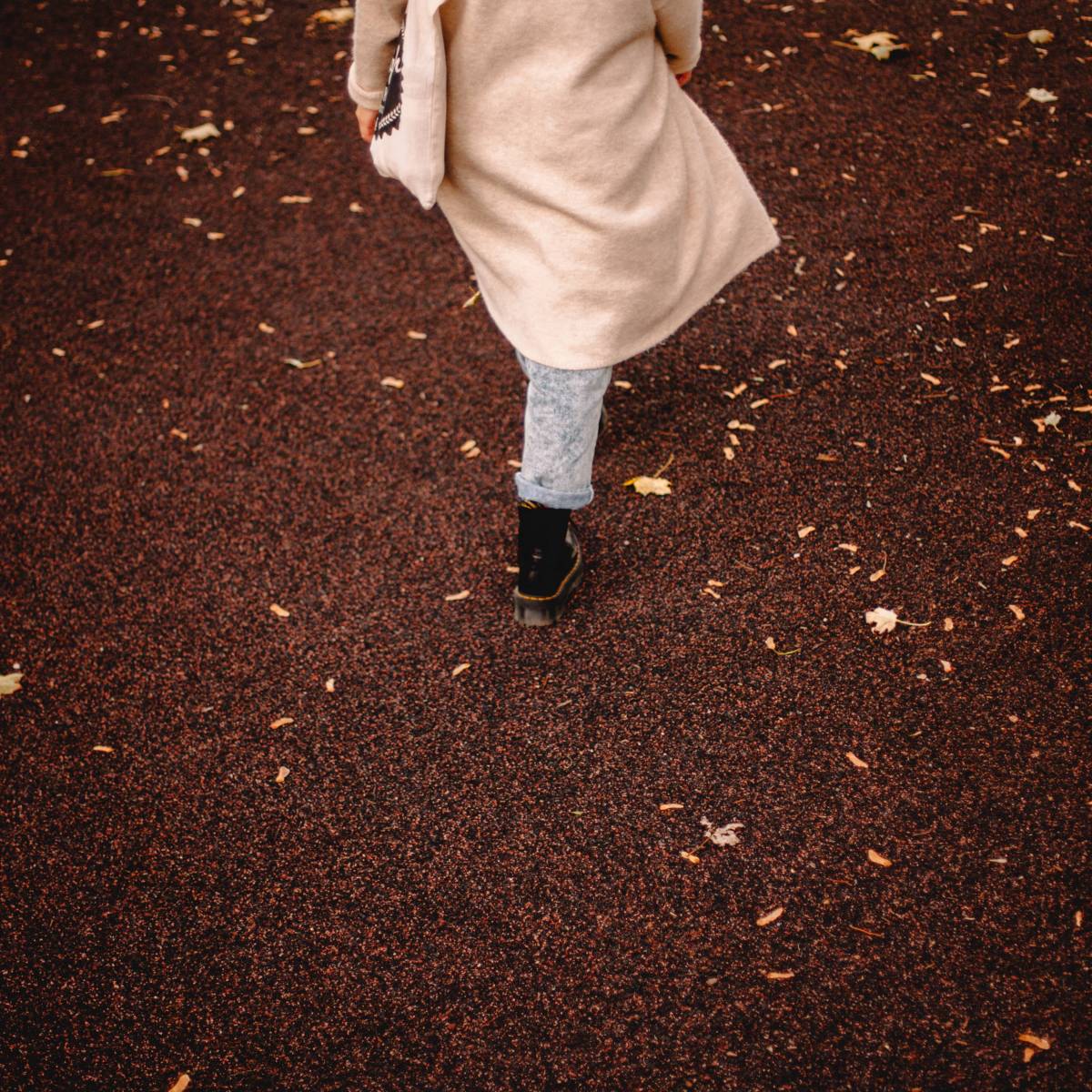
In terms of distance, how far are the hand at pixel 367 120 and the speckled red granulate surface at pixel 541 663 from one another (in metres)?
1.15

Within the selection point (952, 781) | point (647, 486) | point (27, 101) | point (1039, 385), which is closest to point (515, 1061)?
point (952, 781)

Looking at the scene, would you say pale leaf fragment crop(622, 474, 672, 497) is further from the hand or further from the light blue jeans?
the hand

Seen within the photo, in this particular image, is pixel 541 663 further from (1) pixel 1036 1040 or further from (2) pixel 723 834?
(1) pixel 1036 1040

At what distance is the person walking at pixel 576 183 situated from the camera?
1598 millimetres

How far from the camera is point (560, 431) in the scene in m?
2.04

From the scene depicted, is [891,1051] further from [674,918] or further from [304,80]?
[304,80]

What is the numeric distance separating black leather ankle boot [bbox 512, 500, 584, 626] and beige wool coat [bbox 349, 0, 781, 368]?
486 millimetres

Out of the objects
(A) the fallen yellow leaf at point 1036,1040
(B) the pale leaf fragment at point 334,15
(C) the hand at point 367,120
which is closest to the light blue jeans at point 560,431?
(C) the hand at point 367,120

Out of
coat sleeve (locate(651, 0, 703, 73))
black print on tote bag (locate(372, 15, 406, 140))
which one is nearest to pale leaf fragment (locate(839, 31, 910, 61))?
coat sleeve (locate(651, 0, 703, 73))

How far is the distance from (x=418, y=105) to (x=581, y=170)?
31 cm

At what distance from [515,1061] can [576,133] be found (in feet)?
5.81

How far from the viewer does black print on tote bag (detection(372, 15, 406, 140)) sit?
1.69m

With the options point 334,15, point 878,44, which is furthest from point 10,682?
point 878,44

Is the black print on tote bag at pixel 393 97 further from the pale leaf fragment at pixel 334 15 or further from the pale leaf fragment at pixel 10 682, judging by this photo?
the pale leaf fragment at pixel 334 15
